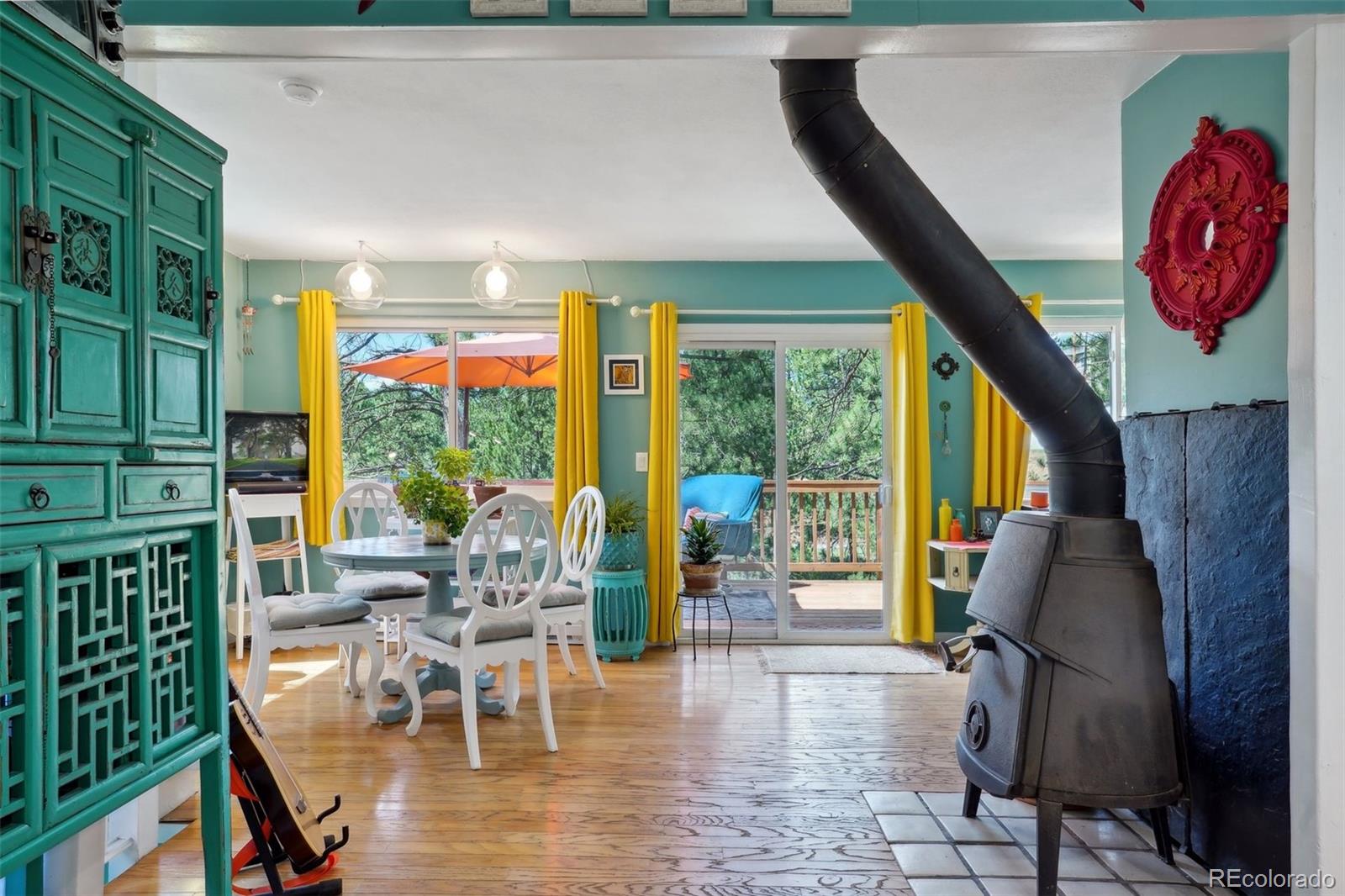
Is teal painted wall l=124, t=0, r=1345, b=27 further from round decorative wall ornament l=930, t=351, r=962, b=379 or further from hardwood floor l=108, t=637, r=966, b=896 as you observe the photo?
round decorative wall ornament l=930, t=351, r=962, b=379

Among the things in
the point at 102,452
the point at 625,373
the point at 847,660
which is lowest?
the point at 847,660

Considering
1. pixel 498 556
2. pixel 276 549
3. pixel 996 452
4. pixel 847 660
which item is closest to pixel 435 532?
pixel 498 556

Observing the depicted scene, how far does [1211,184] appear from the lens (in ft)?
7.39

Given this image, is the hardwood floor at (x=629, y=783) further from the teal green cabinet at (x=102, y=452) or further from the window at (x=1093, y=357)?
A: the window at (x=1093, y=357)

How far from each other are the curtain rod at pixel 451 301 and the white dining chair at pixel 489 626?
2083 mm

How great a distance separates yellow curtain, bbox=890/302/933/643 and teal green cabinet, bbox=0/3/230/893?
382cm

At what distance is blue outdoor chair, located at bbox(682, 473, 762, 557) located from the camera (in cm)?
509

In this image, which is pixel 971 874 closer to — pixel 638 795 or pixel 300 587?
pixel 638 795

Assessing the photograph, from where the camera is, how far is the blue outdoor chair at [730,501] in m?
5.09

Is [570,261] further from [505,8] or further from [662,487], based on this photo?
[505,8]

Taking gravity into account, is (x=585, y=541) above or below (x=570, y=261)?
below

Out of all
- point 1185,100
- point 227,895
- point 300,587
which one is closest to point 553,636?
point 300,587

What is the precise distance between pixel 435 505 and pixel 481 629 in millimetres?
692

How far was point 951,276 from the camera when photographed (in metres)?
2.21
